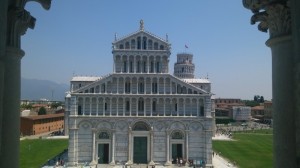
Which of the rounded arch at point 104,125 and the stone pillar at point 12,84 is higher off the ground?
the stone pillar at point 12,84

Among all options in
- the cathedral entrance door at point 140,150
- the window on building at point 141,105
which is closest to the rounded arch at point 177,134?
the cathedral entrance door at point 140,150

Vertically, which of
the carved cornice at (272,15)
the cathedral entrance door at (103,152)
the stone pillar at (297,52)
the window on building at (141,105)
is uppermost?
the carved cornice at (272,15)

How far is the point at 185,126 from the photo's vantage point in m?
40.1

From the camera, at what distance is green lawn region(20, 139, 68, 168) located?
3956cm

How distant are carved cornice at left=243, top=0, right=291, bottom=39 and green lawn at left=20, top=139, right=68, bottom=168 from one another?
35770 mm

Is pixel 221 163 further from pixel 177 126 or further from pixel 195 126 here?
pixel 177 126

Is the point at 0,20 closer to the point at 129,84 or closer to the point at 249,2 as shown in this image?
the point at 249,2

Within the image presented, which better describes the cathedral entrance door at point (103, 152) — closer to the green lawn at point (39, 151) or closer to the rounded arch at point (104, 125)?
the rounded arch at point (104, 125)

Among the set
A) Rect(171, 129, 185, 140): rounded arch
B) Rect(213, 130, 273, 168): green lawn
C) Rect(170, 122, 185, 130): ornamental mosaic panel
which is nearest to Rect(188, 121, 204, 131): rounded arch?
Rect(170, 122, 185, 130): ornamental mosaic panel

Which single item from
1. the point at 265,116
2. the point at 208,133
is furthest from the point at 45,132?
the point at 265,116

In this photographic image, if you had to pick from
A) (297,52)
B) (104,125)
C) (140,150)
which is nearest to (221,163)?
(140,150)

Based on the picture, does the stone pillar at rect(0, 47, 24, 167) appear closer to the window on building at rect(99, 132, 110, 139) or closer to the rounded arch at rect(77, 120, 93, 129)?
the rounded arch at rect(77, 120, 93, 129)

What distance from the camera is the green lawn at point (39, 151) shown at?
3956cm

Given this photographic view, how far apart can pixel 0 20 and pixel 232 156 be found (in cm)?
4361
